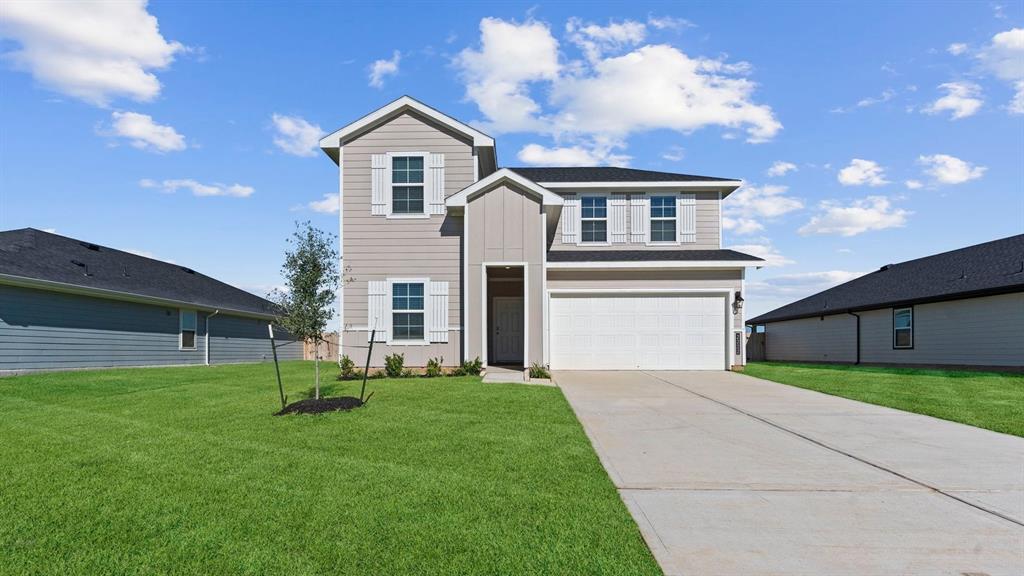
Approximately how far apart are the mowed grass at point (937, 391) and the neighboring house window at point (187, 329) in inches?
780

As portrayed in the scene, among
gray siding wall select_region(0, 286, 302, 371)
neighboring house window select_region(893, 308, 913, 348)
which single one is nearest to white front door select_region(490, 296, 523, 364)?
gray siding wall select_region(0, 286, 302, 371)

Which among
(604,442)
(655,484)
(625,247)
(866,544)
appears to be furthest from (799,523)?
(625,247)

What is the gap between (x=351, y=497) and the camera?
475 centimetres

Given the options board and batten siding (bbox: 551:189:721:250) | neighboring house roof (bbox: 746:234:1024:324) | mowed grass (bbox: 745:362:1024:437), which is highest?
board and batten siding (bbox: 551:189:721:250)

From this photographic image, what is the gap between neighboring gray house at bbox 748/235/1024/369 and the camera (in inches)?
644

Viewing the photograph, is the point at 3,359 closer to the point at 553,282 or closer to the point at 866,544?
the point at 553,282

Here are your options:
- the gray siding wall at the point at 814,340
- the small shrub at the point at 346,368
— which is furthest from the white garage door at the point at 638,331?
the gray siding wall at the point at 814,340

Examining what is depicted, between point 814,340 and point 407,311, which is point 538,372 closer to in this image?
point 407,311

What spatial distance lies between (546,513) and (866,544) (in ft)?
7.52

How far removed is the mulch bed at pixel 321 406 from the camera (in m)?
8.91

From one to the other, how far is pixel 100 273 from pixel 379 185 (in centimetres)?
1081

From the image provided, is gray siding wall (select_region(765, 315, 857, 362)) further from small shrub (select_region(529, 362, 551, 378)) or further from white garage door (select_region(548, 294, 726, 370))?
small shrub (select_region(529, 362, 551, 378))

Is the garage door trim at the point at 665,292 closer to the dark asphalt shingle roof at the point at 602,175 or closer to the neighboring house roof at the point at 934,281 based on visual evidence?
the dark asphalt shingle roof at the point at 602,175

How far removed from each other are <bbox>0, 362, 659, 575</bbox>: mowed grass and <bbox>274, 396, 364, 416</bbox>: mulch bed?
0.36 m
